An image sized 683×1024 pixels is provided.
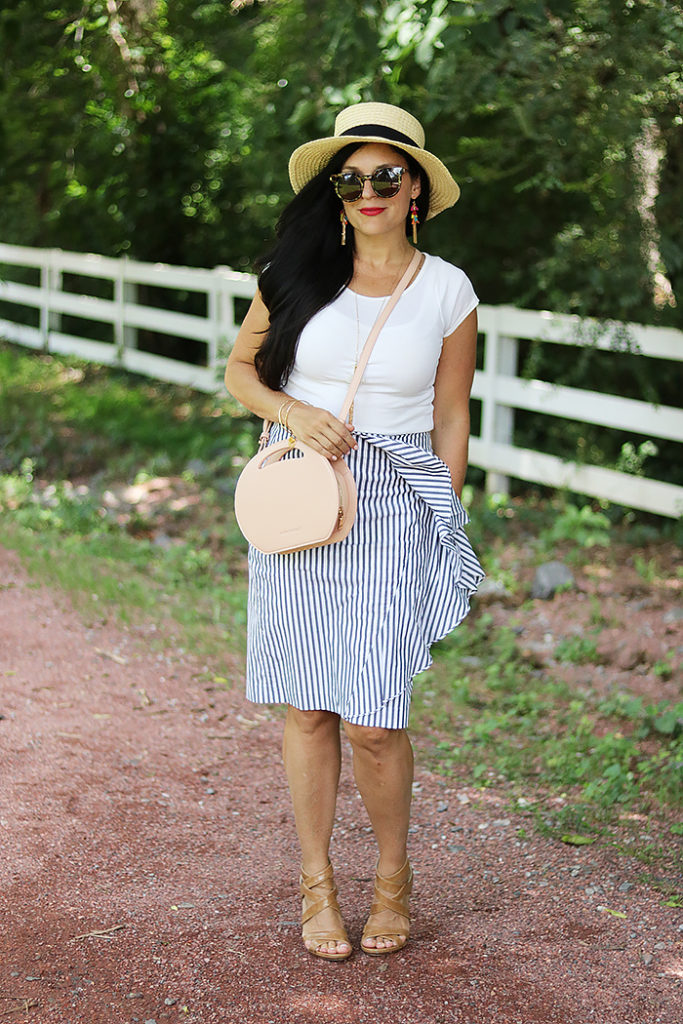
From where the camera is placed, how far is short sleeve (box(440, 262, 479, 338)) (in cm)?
306

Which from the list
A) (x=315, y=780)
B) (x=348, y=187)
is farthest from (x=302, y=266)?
(x=315, y=780)

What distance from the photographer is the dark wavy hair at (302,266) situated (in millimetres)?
3006

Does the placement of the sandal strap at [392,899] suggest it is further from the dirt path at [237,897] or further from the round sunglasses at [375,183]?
the round sunglasses at [375,183]

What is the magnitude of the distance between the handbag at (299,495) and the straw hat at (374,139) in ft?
1.07

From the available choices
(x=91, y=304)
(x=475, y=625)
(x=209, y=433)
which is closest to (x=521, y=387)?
(x=475, y=625)

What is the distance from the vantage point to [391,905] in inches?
124

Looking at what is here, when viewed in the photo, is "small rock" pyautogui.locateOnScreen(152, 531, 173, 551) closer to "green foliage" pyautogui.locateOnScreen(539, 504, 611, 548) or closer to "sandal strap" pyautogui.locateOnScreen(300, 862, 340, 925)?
"green foliage" pyautogui.locateOnScreen(539, 504, 611, 548)

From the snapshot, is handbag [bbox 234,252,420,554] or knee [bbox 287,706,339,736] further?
knee [bbox 287,706,339,736]

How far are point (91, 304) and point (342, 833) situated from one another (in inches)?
383

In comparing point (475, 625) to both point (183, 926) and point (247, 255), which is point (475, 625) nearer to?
point (183, 926)

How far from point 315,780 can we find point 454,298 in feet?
4.21

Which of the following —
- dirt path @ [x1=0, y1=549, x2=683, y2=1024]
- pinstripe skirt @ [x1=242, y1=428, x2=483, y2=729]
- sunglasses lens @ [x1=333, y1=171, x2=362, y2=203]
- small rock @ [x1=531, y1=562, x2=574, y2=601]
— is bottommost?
small rock @ [x1=531, y1=562, x2=574, y2=601]

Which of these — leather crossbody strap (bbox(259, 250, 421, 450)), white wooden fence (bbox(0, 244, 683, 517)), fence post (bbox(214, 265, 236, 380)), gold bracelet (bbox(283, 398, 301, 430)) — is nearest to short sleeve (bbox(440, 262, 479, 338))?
leather crossbody strap (bbox(259, 250, 421, 450))

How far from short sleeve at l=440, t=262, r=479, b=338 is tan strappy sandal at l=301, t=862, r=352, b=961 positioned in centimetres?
144
